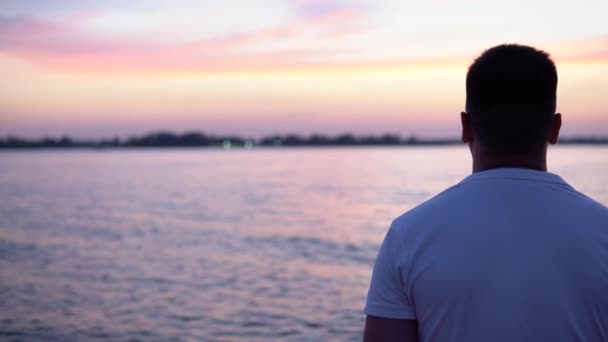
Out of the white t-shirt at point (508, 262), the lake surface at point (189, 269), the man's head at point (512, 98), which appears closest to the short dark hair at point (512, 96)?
the man's head at point (512, 98)

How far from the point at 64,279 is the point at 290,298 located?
7634 millimetres

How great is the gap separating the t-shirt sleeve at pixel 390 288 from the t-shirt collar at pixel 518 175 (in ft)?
1.11

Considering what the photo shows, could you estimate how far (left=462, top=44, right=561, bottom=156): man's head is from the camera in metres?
2.06

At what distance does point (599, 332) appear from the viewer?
6.56 feet

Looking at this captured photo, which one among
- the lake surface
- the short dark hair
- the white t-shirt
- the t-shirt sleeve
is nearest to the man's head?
the short dark hair

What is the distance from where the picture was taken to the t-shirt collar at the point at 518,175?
6.88 ft

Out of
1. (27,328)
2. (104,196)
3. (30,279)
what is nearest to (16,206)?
(104,196)

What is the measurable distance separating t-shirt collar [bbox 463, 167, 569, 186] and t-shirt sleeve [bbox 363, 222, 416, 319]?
1.11ft

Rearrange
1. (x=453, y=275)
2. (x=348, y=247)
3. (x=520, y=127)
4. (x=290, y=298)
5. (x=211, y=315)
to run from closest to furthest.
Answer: (x=453, y=275)
(x=520, y=127)
(x=211, y=315)
(x=290, y=298)
(x=348, y=247)

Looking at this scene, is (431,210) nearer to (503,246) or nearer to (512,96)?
(503,246)

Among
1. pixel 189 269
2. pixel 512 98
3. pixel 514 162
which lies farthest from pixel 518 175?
pixel 189 269

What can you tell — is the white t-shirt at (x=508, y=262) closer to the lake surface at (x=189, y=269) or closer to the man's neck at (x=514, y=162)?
the man's neck at (x=514, y=162)

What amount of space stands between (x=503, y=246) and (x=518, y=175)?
0.91ft

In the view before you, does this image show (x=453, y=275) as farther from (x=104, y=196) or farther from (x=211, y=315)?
(x=104, y=196)
